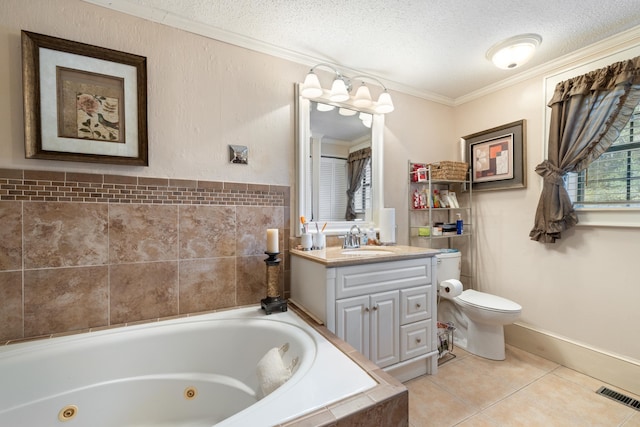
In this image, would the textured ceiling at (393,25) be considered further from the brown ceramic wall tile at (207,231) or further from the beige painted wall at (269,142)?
the brown ceramic wall tile at (207,231)

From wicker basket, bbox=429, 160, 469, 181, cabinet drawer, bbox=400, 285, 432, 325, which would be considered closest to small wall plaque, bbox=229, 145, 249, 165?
cabinet drawer, bbox=400, 285, 432, 325

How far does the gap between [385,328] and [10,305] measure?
1.90m

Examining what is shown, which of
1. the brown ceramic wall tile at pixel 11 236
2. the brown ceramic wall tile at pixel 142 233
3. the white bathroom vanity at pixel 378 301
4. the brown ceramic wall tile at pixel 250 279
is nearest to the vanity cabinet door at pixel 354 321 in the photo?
the white bathroom vanity at pixel 378 301

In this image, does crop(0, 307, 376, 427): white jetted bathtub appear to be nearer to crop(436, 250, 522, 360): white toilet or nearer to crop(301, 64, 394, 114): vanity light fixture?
crop(436, 250, 522, 360): white toilet

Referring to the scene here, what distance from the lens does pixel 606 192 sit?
176cm

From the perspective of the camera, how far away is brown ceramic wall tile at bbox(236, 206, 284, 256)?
173 centimetres

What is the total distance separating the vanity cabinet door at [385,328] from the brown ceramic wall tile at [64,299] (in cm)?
148

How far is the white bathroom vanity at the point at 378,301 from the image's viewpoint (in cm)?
148

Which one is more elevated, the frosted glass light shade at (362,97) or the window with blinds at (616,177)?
the frosted glass light shade at (362,97)

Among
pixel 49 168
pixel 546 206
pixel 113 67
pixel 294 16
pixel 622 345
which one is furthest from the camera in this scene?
pixel 546 206

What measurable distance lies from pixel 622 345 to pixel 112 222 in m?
3.12

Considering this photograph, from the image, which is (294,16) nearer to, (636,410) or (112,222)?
(112,222)

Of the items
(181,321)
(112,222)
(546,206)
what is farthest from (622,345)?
(112,222)

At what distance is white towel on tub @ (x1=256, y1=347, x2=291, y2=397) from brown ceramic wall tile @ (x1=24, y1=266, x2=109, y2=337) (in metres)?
Answer: 0.94
